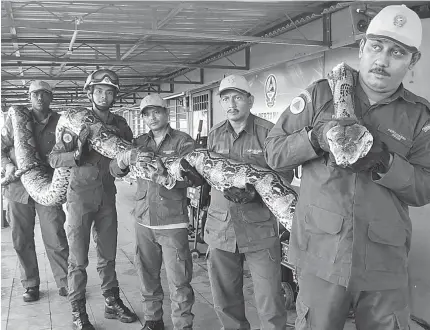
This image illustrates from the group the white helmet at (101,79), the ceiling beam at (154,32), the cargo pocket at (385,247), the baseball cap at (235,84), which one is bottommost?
the cargo pocket at (385,247)

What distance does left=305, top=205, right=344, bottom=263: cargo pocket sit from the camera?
5.94ft

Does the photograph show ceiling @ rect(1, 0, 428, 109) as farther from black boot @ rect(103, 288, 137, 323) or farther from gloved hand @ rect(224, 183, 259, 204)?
black boot @ rect(103, 288, 137, 323)

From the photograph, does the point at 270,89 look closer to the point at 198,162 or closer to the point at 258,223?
the point at 198,162

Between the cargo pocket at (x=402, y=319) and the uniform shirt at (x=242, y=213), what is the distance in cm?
126

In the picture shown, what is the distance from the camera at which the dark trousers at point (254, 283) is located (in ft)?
9.79

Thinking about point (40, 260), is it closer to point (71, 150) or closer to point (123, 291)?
point (123, 291)

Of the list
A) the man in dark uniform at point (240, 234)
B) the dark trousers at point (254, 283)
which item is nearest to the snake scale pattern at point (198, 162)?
the man in dark uniform at point (240, 234)

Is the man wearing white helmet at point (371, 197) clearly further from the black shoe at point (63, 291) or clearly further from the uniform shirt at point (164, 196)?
the black shoe at point (63, 291)

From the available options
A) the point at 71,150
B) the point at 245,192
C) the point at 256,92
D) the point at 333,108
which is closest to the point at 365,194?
the point at 333,108

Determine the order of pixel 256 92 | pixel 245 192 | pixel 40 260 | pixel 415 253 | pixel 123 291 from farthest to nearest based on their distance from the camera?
pixel 256 92 → pixel 40 260 → pixel 123 291 → pixel 415 253 → pixel 245 192

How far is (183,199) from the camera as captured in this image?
142 inches

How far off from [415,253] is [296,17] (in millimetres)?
4135

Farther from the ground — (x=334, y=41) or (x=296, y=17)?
(x=296, y=17)

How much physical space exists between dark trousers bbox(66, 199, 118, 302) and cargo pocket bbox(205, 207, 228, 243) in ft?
3.95
